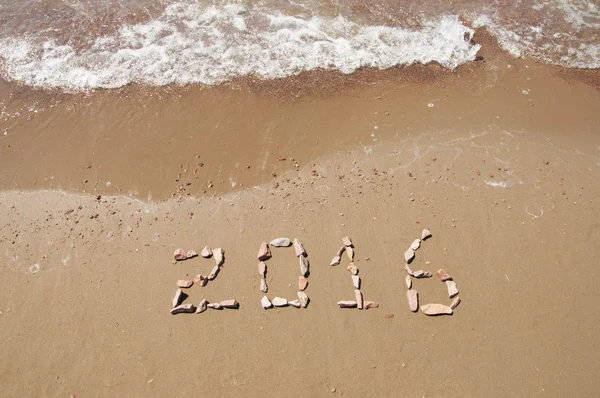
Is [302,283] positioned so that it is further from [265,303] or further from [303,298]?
[265,303]

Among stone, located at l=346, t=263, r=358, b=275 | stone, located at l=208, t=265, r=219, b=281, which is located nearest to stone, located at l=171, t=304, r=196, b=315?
stone, located at l=208, t=265, r=219, b=281

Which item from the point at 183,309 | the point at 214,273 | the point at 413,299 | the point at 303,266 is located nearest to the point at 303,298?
the point at 303,266

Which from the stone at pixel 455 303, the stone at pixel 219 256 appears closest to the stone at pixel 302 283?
the stone at pixel 219 256

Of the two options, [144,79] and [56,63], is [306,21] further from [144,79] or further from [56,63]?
[56,63]

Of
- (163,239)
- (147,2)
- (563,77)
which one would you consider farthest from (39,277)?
(563,77)

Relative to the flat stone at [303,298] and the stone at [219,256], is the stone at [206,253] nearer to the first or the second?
the stone at [219,256]

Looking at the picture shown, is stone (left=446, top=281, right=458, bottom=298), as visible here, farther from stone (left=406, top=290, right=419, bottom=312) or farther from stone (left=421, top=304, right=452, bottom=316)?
stone (left=406, top=290, right=419, bottom=312)
